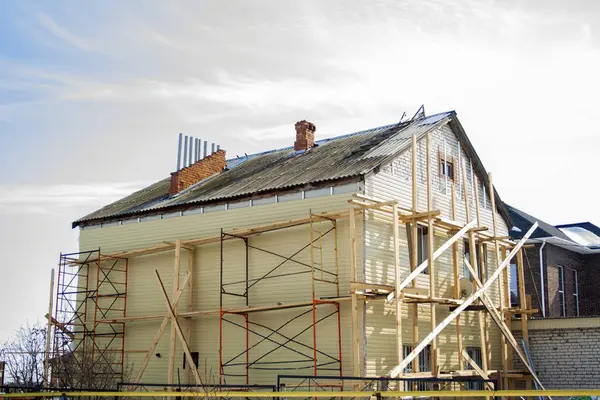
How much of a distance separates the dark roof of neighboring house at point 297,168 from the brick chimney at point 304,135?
0.30m

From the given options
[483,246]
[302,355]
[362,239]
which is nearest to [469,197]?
[483,246]

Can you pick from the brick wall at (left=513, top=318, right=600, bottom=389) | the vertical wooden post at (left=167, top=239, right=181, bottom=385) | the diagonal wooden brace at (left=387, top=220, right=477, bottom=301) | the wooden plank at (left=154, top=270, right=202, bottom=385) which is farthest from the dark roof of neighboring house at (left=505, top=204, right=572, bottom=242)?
the wooden plank at (left=154, top=270, right=202, bottom=385)

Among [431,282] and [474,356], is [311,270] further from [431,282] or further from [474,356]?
[474,356]

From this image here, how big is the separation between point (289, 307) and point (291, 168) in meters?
5.51

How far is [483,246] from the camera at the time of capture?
24938mm

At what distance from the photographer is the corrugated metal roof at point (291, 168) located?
21.2 m

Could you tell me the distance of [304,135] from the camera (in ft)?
86.4

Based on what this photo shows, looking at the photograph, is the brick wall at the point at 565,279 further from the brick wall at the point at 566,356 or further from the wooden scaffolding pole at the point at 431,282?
the wooden scaffolding pole at the point at 431,282

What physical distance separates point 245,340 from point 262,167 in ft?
22.9

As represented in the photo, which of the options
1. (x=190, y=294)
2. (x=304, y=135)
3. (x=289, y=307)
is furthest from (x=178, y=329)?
(x=304, y=135)

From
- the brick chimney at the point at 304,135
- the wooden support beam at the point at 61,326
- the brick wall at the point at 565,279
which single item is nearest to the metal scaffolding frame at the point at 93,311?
the wooden support beam at the point at 61,326

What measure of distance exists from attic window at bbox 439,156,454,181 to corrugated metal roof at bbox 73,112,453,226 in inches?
52.3

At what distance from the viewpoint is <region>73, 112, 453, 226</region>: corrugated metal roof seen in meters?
21.2

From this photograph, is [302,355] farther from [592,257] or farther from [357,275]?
[592,257]
